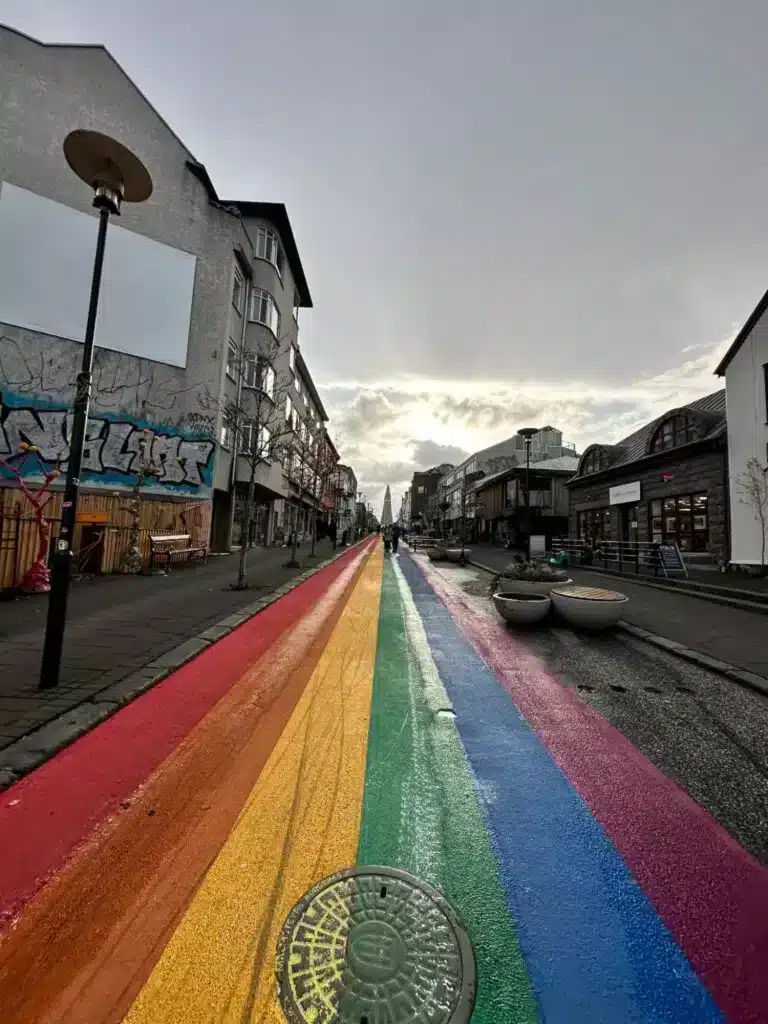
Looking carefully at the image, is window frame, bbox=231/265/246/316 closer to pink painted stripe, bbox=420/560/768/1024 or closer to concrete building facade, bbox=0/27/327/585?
concrete building facade, bbox=0/27/327/585

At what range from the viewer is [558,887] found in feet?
7.31

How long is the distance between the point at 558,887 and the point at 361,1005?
1.10 metres

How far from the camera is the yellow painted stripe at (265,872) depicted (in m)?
1.66

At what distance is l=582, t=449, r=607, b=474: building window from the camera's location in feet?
89.7

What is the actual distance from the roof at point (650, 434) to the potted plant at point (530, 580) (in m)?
13.2

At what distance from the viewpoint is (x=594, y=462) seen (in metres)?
28.5

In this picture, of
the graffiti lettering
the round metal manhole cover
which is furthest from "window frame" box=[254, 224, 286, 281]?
the round metal manhole cover

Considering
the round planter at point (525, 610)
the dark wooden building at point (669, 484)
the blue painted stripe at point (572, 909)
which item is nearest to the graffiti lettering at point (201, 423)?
the round planter at point (525, 610)

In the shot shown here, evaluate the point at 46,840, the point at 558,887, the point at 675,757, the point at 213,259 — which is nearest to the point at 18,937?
the point at 46,840

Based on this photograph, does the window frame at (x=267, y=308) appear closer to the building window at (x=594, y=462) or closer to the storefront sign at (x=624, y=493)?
the building window at (x=594, y=462)

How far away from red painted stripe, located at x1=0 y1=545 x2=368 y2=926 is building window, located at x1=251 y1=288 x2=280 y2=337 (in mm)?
21755

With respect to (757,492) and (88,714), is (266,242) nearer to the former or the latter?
(757,492)

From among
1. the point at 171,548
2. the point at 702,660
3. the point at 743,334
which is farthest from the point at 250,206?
the point at 702,660

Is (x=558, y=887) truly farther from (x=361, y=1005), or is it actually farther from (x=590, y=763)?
(x=590, y=763)
